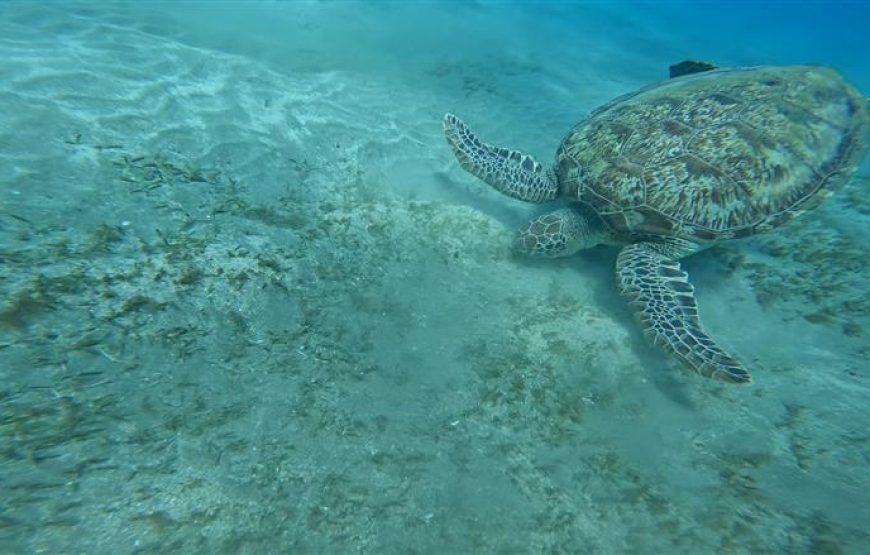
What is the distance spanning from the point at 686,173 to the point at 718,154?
1.23 ft

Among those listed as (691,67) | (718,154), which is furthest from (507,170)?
(691,67)

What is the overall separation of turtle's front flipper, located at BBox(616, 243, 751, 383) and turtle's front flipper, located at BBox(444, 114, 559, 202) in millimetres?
1134

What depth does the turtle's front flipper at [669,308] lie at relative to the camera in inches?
120

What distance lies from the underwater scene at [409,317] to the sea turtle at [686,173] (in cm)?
3

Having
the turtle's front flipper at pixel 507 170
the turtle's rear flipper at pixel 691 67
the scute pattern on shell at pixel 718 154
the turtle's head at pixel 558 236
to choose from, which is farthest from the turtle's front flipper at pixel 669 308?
the turtle's rear flipper at pixel 691 67

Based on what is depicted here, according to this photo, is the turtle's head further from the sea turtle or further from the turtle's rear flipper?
the turtle's rear flipper

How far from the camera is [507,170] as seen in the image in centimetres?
478

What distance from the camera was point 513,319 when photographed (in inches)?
145

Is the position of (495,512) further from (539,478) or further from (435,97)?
(435,97)

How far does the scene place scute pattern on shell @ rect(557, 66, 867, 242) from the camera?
12.7 feet

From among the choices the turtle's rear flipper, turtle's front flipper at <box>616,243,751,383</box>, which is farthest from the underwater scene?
the turtle's rear flipper

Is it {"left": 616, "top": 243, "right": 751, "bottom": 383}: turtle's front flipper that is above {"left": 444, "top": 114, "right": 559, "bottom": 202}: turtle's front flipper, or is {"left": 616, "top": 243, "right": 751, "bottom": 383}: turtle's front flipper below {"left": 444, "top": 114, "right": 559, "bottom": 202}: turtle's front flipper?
below

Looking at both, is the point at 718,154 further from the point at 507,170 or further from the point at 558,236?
the point at 507,170

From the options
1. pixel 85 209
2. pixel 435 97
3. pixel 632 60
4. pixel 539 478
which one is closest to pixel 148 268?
pixel 85 209
